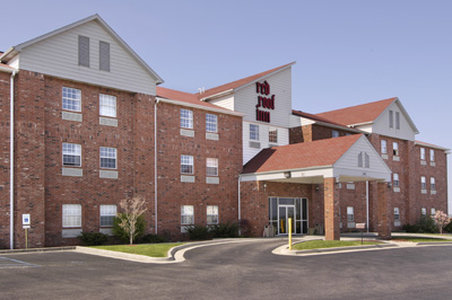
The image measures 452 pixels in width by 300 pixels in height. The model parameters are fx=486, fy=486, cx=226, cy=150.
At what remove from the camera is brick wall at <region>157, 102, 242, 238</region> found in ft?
95.4

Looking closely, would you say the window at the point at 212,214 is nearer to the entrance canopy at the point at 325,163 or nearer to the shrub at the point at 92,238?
the entrance canopy at the point at 325,163

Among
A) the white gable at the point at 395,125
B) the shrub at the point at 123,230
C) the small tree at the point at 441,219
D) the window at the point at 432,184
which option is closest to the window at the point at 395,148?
the white gable at the point at 395,125

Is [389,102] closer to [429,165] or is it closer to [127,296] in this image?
[429,165]

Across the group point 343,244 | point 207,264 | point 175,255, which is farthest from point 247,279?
point 343,244

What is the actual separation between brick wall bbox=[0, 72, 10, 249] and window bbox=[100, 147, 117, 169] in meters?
5.16

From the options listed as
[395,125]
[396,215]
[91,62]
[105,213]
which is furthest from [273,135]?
[396,215]

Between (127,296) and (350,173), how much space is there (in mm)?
19839

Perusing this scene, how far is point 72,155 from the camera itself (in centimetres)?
2552

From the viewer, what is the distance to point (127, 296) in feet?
35.9

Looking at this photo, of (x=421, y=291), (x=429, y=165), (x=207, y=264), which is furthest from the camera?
(x=429, y=165)

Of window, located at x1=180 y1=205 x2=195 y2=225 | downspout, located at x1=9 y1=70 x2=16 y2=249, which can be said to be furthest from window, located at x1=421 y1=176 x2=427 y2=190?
downspout, located at x1=9 y1=70 x2=16 y2=249

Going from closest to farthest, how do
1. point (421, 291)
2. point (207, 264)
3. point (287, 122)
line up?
point (421, 291) < point (207, 264) < point (287, 122)

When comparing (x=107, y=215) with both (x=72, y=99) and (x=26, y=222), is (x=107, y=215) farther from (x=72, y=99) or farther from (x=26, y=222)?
(x=72, y=99)

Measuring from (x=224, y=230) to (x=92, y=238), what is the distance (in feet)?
29.6
